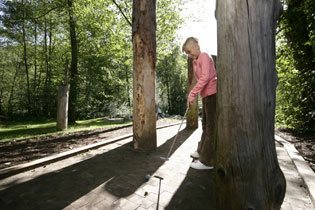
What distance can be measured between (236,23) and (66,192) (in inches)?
111

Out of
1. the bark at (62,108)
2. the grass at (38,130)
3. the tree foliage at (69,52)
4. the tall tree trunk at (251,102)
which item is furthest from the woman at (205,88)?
the tree foliage at (69,52)

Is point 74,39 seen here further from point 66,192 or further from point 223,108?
point 223,108

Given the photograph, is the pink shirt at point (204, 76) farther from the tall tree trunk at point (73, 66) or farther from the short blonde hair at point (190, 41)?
the tall tree trunk at point (73, 66)

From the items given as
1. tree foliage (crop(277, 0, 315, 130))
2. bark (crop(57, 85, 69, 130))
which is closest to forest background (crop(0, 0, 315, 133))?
tree foliage (crop(277, 0, 315, 130))

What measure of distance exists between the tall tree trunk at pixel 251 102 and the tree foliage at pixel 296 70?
19.5ft

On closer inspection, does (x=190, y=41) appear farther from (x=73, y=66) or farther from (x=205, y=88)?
(x=73, y=66)

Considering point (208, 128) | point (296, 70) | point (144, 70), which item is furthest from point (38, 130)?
point (296, 70)

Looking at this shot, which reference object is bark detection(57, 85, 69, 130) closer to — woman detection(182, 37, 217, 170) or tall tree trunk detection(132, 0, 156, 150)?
tall tree trunk detection(132, 0, 156, 150)

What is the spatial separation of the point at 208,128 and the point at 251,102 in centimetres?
163

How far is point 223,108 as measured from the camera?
2.00 metres

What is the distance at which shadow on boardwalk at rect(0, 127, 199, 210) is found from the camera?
2684 millimetres

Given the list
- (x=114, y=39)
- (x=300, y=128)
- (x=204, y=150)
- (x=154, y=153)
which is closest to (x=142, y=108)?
(x=154, y=153)

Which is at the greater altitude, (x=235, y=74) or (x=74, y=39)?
(x=74, y=39)

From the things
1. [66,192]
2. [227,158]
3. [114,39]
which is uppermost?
[114,39]
